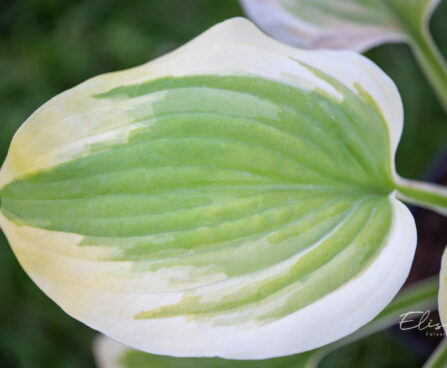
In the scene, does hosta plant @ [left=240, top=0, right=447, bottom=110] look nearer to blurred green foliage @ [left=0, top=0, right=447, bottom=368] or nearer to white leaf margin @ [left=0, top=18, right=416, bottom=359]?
white leaf margin @ [left=0, top=18, right=416, bottom=359]

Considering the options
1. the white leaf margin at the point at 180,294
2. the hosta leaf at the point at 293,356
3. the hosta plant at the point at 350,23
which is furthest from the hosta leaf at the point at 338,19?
the hosta leaf at the point at 293,356

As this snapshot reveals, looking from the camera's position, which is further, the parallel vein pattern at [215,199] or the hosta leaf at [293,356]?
the hosta leaf at [293,356]

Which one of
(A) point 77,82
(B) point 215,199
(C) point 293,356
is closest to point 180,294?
(B) point 215,199

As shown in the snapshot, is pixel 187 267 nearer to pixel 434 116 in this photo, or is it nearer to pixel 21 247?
pixel 21 247

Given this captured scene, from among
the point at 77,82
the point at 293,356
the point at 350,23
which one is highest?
the point at 350,23

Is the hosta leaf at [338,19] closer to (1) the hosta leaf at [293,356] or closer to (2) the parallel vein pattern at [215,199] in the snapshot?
(2) the parallel vein pattern at [215,199]

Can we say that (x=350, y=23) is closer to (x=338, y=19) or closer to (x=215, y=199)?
(x=338, y=19)

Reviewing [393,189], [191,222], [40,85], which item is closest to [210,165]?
[191,222]
